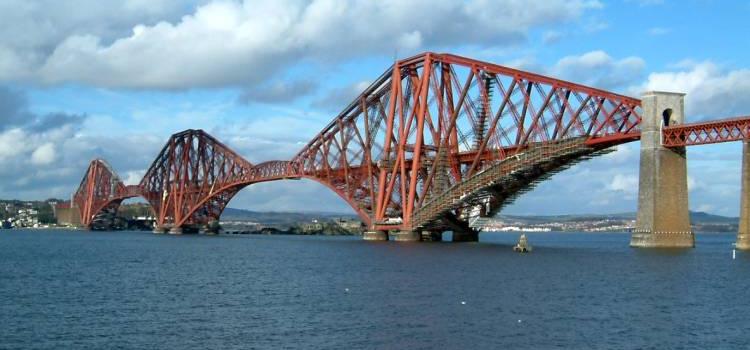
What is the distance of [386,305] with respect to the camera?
46188mm

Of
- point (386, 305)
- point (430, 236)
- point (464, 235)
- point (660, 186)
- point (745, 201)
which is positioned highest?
point (660, 186)

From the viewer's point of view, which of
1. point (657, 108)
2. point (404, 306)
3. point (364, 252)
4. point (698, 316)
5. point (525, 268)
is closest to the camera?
point (698, 316)

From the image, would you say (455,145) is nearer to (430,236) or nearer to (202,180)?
(430,236)

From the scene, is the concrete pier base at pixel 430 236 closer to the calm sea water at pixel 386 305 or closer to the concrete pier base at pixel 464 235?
the concrete pier base at pixel 464 235

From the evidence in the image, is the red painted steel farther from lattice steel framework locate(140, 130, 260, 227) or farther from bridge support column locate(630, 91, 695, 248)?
lattice steel framework locate(140, 130, 260, 227)

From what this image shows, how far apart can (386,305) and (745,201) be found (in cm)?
4339

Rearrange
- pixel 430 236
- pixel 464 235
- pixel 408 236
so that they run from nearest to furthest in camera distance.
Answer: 1. pixel 408 236
2. pixel 464 235
3. pixel 430 236

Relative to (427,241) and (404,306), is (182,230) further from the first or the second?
(404,306)

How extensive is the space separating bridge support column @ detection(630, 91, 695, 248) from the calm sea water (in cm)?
751

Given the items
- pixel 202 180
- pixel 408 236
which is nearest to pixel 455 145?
pixel 408 236

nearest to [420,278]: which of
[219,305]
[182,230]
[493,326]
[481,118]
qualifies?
[219,305]

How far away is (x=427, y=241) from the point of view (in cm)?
11500

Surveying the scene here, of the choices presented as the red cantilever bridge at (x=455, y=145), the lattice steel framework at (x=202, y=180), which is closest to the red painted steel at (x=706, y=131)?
the red cantilever bridge at (x=455, y=145)

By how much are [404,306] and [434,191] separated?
64851mm
